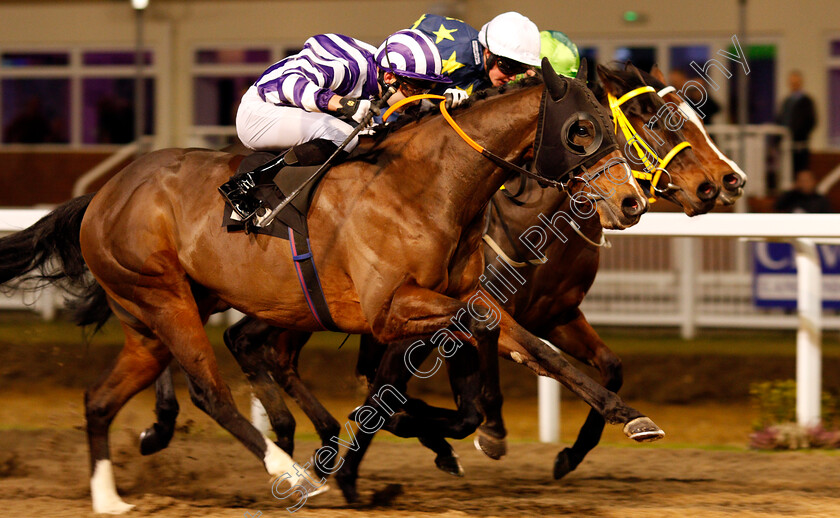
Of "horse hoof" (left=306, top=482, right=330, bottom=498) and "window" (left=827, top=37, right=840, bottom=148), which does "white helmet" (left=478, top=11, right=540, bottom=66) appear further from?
"window" (left=827, top=37, right=840, bottom=148)

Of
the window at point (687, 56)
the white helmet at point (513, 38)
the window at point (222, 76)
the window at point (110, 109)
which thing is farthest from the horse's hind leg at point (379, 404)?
the window at point (110, 109)

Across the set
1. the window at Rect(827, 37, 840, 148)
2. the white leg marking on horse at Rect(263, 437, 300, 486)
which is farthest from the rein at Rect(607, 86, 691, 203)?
the window at Rect(827, 37, 840, 148)

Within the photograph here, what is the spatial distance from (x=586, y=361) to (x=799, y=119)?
5.55 m

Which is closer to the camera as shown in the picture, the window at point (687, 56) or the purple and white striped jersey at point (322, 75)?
the purple and white striped jersey at point (322, 75)

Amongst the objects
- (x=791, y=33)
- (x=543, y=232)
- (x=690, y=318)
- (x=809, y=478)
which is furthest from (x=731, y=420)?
(x=791, y=33)

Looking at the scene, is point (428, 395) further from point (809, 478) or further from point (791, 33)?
point (791, 33)

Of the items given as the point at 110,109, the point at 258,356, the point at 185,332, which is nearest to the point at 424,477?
the point at 258,356

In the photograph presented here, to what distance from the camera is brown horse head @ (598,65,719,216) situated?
13.6 ft

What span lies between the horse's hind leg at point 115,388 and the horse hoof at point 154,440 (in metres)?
0.29

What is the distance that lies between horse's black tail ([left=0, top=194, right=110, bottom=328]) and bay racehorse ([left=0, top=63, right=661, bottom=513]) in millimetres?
131

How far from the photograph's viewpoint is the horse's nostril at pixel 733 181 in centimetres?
418

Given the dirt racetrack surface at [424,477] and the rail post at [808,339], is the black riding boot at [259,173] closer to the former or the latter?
the dirt racetrack surface at [424,477]

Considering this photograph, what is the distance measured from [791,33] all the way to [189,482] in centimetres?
792

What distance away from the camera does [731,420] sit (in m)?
6.74
